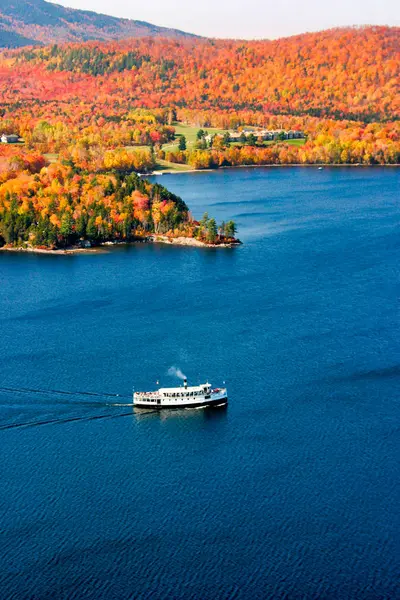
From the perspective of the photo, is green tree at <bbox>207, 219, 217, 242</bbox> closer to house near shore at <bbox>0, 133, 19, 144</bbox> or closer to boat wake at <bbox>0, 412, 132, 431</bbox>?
boat wake at <bbox>0, 412, 132, 431</bbox>

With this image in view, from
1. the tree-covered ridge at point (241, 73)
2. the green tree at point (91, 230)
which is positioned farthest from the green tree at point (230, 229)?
the tree-covered ridge at point (241, 73)

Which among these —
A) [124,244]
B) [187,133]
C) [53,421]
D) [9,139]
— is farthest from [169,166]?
[53,421]

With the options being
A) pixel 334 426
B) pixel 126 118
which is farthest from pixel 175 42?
pixel 334 426

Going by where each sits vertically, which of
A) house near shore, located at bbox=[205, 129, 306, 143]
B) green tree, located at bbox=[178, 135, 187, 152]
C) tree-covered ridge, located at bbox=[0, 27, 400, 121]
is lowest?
green tree, located at bbox=[178, 135, 187, 152]

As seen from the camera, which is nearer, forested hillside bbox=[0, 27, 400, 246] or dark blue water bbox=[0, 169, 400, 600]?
dark blue water bbox=[0, 169, 400, 600]

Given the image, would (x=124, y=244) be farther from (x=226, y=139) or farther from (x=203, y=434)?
(x=226, y=139)

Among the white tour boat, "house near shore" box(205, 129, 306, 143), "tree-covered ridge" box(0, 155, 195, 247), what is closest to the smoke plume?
the white tour boat
